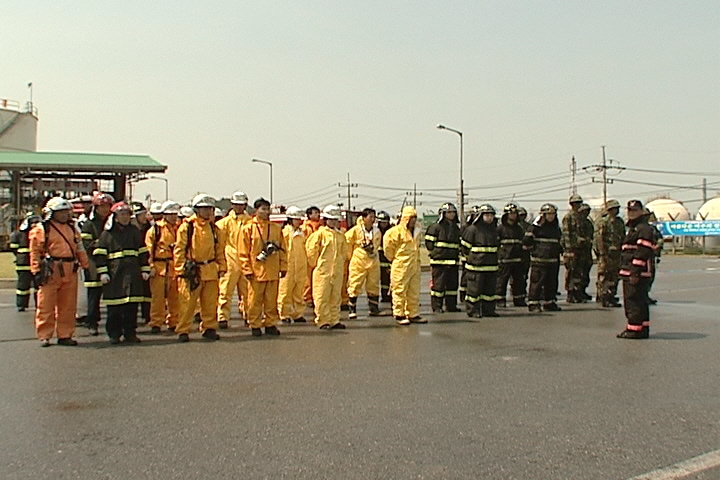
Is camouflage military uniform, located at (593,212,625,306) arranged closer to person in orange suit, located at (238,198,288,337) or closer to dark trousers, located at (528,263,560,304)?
dark trousers, located at (528,263,560,304)

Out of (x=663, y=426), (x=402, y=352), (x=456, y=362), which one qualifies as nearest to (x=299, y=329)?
(x=402, y=352)

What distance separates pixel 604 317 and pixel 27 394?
9389mm

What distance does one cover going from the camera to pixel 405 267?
481 inches

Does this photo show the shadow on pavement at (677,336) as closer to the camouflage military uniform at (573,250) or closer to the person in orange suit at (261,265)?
the camouflage military uniform at (573,250)

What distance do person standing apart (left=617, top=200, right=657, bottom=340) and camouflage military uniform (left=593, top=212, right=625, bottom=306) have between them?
4.31 metres

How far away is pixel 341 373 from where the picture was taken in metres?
8.07

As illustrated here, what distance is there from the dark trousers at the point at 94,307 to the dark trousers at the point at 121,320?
99 cm

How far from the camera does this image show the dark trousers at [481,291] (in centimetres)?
1300

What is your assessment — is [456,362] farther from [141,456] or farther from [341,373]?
[141,456]

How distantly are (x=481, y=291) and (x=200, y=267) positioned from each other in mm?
4994

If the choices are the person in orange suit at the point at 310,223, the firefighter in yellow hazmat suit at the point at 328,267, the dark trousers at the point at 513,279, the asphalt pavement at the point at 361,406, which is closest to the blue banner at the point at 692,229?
the dark trousers at the point at 513,279

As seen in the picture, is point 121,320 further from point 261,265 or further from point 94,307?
point 261,265

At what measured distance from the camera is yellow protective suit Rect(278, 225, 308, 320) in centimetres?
1287

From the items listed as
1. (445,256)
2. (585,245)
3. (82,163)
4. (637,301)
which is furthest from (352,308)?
(82,163)
